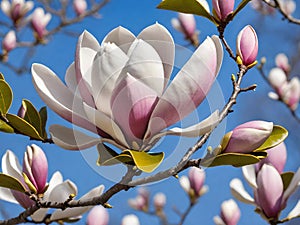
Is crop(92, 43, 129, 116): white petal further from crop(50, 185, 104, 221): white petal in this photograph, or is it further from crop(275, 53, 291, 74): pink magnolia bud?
crop(275, 53, 291, 74): pink magnolia bud

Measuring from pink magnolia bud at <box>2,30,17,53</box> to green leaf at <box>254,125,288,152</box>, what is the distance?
2219 mm

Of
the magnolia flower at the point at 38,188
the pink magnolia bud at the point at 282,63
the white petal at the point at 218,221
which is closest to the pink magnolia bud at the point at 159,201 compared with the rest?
the pink magnolia bud at the point at 282,63

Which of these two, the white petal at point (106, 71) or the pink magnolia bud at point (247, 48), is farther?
the pink magnolia bud at point (247, 48)

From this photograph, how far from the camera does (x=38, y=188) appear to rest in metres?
0.78

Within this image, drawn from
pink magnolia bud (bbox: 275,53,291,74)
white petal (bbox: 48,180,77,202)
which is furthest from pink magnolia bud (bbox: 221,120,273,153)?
pink magnolia bud (bbox: 275,53,291,74)

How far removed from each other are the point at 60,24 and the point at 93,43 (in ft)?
8.35

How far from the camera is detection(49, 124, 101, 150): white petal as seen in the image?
0.63 m

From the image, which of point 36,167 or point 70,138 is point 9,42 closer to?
point 36,167

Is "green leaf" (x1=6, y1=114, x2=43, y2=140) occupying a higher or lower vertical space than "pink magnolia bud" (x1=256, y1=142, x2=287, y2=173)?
higher

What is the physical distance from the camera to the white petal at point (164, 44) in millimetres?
618

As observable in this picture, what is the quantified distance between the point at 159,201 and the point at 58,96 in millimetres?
3270

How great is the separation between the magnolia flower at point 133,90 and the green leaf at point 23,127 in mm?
50

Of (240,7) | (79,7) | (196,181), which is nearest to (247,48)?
(240,7)

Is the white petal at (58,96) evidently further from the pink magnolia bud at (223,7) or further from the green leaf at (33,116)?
the pink magnolia bud at (223,7)
